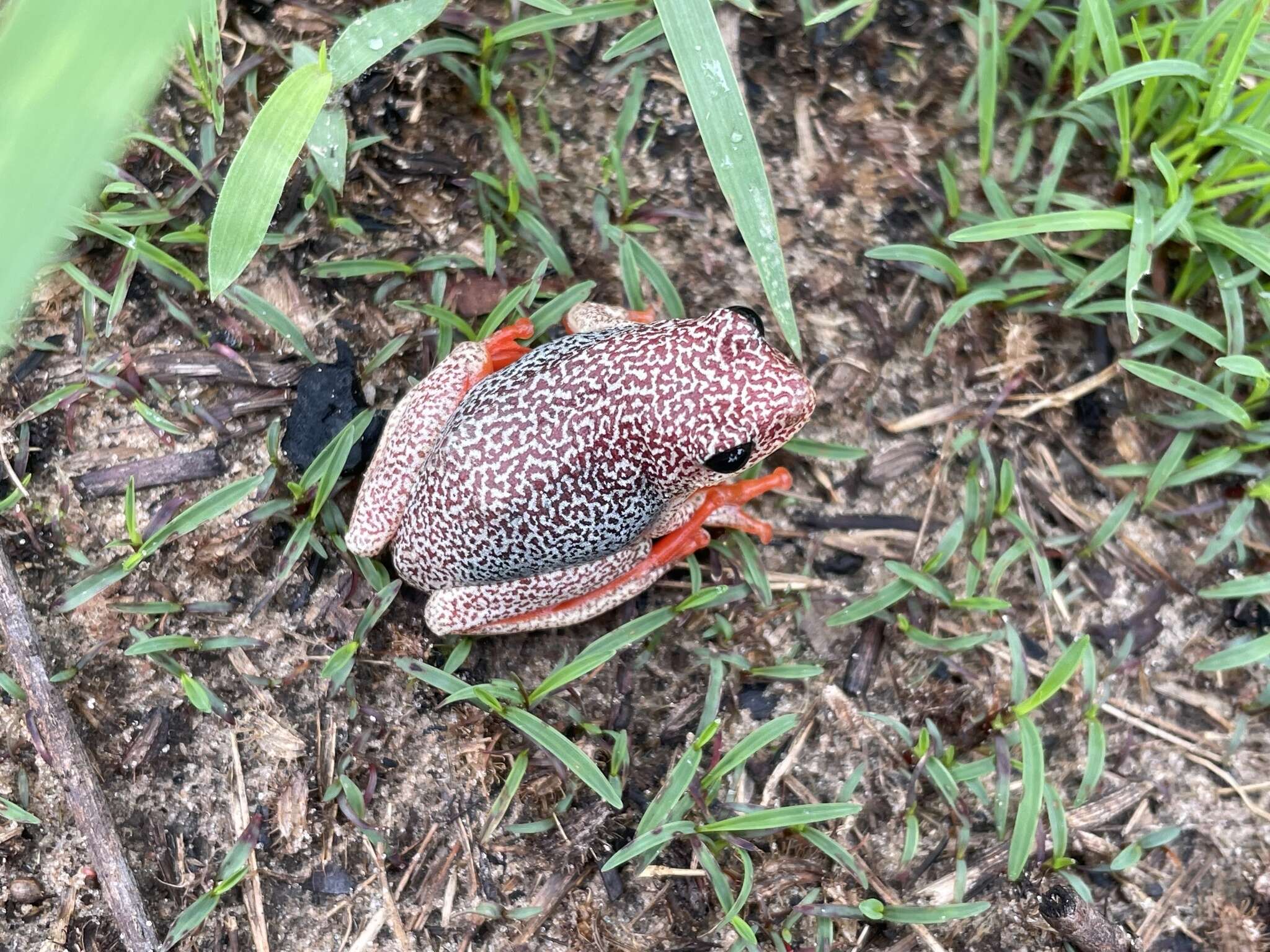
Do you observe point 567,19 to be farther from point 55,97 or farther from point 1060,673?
point 1060,673

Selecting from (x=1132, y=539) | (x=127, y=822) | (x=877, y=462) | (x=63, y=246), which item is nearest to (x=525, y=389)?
(x=877, y=462)

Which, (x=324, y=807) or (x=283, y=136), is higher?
(x=283, y=136)

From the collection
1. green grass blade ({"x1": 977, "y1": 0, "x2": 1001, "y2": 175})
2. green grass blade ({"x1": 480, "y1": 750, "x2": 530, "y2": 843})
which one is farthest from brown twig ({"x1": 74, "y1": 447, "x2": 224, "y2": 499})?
green grass blade ({"x1": 977, "y1": 0, "x2": 1001, "y2": 175})

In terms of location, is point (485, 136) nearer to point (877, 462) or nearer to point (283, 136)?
point (283, 136)

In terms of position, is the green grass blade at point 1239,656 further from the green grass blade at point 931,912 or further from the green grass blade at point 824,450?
the green grass blade at point 824,450

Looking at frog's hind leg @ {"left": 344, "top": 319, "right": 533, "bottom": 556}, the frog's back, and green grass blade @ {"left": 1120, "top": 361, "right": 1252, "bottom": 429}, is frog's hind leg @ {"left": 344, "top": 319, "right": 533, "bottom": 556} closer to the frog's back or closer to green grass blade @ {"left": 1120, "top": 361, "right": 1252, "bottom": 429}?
the frog's back

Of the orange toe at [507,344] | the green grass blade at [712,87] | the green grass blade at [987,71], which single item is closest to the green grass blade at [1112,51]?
the green grass blade at [987,71]

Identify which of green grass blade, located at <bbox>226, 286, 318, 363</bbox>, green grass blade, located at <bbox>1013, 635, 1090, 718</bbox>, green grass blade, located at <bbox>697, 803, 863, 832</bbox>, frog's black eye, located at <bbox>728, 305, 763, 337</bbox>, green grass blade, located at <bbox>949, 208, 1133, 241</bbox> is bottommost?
green grass blade, located at <bbox>1013, 635, 1090, 718</bbox>

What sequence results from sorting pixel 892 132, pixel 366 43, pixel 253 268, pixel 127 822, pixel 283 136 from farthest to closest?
pixel 892 132, pixel 253 268, pixel 127 822, pixel 366 43, pixel 283 136
